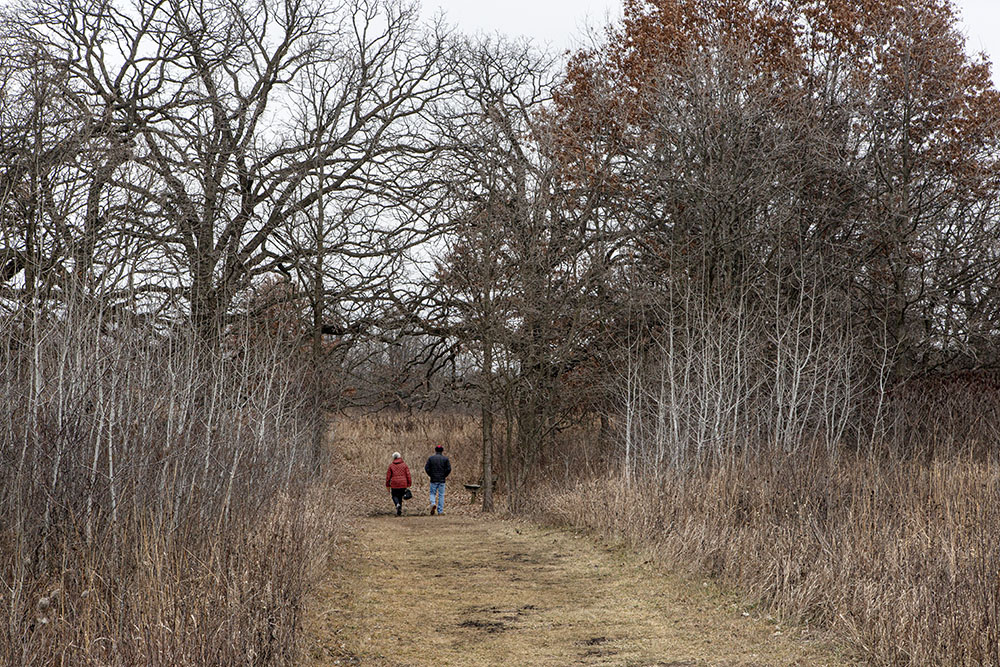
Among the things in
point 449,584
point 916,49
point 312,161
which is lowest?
point 449,584

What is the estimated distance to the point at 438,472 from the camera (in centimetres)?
1869

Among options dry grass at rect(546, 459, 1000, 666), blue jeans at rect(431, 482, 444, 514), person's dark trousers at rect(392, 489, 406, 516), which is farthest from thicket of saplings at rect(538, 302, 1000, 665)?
person's dark trousers at rect(392, 489, 406, 516)

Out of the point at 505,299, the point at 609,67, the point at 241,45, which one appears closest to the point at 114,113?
the point at 241,45

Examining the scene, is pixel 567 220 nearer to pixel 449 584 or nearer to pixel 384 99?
pixel 384 99

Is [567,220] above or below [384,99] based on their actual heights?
below

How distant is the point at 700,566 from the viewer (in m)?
8.92

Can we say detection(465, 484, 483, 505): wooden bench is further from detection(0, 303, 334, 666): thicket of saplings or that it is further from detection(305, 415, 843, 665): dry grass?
detection(0, 303, 334, 666): thicket of saplings

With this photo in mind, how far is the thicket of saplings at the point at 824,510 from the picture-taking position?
606cm

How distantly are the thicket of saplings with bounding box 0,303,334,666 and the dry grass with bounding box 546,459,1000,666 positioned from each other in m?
3.66

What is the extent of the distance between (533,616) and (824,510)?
12.2 ft

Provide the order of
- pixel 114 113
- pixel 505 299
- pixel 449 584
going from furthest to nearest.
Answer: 1. pixel 114 113
2. pixel 505 299
3. pixel 449 584

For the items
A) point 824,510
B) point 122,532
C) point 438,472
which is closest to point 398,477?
point 438,472

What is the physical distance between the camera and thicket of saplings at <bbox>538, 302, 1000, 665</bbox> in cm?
606

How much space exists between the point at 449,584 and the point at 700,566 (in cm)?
258
